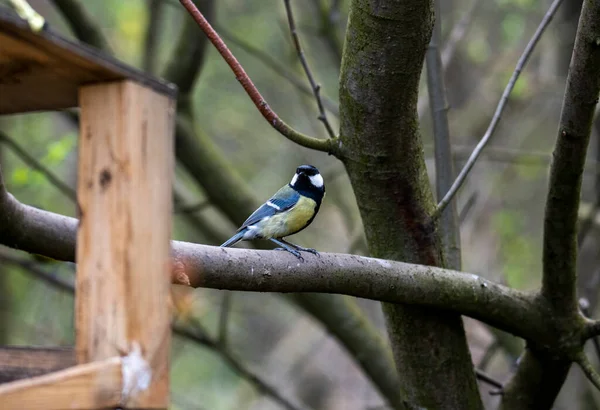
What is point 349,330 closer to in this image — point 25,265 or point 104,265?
point 25,265

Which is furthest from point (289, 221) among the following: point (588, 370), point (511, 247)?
point (511, 247)

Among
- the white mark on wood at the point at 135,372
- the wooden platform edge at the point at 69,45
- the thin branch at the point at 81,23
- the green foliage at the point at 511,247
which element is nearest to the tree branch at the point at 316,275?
the white mark on wood at the point at 135,372

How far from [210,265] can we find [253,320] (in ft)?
29.3

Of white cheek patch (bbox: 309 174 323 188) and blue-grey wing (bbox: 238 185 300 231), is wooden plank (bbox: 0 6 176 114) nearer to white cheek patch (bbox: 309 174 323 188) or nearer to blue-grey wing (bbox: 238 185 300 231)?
blue-grey wing (bbox: 238 185 300 231)

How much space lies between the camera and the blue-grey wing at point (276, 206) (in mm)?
3012

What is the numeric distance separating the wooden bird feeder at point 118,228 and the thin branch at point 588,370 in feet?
5.41

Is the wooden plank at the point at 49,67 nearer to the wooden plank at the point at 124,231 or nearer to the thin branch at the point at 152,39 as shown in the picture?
the wooden plank at the point at 124,231

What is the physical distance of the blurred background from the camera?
4.12 metres

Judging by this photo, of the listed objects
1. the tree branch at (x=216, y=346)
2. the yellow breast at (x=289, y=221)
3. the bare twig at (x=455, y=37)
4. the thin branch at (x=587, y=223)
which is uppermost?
the bare twig at (x=455, y=37)

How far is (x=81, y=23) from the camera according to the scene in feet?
11.9

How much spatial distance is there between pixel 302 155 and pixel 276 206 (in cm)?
216

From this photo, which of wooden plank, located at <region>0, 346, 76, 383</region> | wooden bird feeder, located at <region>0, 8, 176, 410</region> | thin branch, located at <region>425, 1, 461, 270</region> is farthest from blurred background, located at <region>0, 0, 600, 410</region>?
wooden bird feeder, located at <region>0, 8, 176, 410</region>

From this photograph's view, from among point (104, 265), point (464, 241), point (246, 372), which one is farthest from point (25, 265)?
point (464, 241)

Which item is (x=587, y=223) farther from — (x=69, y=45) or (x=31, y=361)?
(x=69, y=45)
